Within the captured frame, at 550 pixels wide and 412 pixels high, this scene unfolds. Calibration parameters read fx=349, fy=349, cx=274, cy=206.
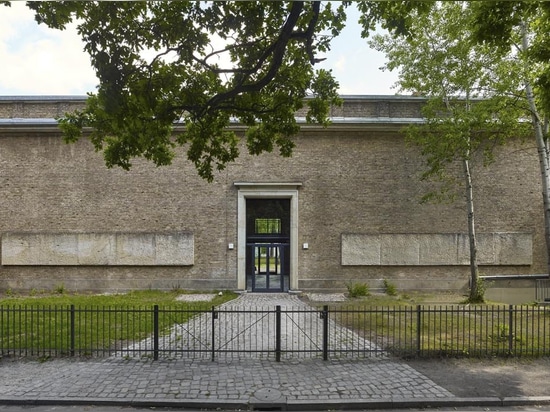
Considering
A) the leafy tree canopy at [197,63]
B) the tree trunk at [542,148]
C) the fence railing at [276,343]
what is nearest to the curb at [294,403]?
the fence railing at [276,343]

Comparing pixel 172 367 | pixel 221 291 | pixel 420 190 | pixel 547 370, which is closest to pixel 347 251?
pixel 420 190

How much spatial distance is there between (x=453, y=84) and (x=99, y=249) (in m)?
18.0

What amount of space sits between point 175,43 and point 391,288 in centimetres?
1442

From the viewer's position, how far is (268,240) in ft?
60.6

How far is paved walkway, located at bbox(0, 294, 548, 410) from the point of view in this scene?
549 cm

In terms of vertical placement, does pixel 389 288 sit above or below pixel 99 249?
below

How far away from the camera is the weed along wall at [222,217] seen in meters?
17.7

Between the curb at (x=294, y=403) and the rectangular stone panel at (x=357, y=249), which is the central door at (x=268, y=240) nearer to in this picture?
the rectangular stone panel at (x=357, y=249)

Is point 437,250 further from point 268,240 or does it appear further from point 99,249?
point 99,249

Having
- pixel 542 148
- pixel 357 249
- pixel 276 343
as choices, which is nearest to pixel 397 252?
pixel 357 249

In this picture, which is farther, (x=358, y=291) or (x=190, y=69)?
(x=358, y=291)

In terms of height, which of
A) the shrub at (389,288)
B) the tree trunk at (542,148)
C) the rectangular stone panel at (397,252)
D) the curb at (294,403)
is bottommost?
the shrub at (389,288)

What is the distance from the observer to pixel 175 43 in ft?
27.4

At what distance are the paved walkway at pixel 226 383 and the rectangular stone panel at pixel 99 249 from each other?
34.4 ft
